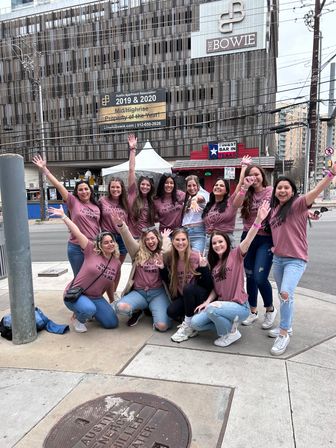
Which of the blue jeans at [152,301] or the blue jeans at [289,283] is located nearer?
the blue jeans at [289,283]

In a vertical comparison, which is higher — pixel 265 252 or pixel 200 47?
pixel 200 47

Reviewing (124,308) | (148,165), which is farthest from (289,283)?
(148,165)

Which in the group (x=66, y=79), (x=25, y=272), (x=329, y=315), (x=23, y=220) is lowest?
(x=329, y=315)

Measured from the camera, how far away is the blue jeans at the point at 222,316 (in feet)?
11.5

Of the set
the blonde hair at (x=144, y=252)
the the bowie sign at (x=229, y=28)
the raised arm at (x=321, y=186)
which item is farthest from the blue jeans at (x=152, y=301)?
the the bowie sign at (x=229, y=28)

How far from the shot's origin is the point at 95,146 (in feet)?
165

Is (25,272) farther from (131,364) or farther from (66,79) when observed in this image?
(66,79)

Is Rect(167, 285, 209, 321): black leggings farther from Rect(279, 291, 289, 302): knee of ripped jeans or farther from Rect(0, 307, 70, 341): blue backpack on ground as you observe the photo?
Rect(0, 307, 70, 341): blue backpack on ground

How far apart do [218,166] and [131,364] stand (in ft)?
89.4

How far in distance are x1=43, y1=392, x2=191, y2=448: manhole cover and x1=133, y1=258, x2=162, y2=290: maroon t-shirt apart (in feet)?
5.09

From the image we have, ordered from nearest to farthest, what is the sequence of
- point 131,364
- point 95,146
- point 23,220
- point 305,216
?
1. point 131,364
2. point 305,216
3. point 23,220
4. point 95,146

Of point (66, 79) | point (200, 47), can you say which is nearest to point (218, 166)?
point (200, 47)

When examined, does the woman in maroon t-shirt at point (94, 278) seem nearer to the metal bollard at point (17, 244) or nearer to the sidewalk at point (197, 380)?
the sidewalk at point (197, 380)

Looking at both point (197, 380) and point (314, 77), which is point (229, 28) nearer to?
point (314, 77)
